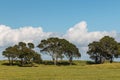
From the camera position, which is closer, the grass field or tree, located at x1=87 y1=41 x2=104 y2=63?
the grass field

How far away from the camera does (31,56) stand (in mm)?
163750

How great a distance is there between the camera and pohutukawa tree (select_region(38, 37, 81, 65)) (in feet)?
573

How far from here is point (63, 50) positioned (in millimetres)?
176750

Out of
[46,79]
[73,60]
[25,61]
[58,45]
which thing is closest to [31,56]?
[25,61]

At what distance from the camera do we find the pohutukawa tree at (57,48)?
175 meters

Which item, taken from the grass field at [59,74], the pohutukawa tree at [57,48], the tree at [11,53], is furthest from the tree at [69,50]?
the grass field at [59,74]

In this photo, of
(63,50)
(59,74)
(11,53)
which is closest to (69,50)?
(63,50)

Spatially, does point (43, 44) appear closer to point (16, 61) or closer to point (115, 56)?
point (16, 61)

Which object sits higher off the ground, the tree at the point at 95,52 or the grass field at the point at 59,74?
the tree at the point at 95,52

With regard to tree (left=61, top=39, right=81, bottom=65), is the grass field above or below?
below

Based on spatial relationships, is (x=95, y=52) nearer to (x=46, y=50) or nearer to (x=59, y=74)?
(x=46, y=50)

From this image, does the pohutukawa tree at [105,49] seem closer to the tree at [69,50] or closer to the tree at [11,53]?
the tree at [69,50]

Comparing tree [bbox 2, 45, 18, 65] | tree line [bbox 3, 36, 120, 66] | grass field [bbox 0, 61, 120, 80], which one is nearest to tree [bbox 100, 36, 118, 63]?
tree line [bbox 3, 36, 120, 66]

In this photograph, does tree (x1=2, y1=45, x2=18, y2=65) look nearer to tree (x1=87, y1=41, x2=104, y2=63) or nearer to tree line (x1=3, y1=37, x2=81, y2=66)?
tree line (x1=3, y1=37, x2=81, y2=66)
